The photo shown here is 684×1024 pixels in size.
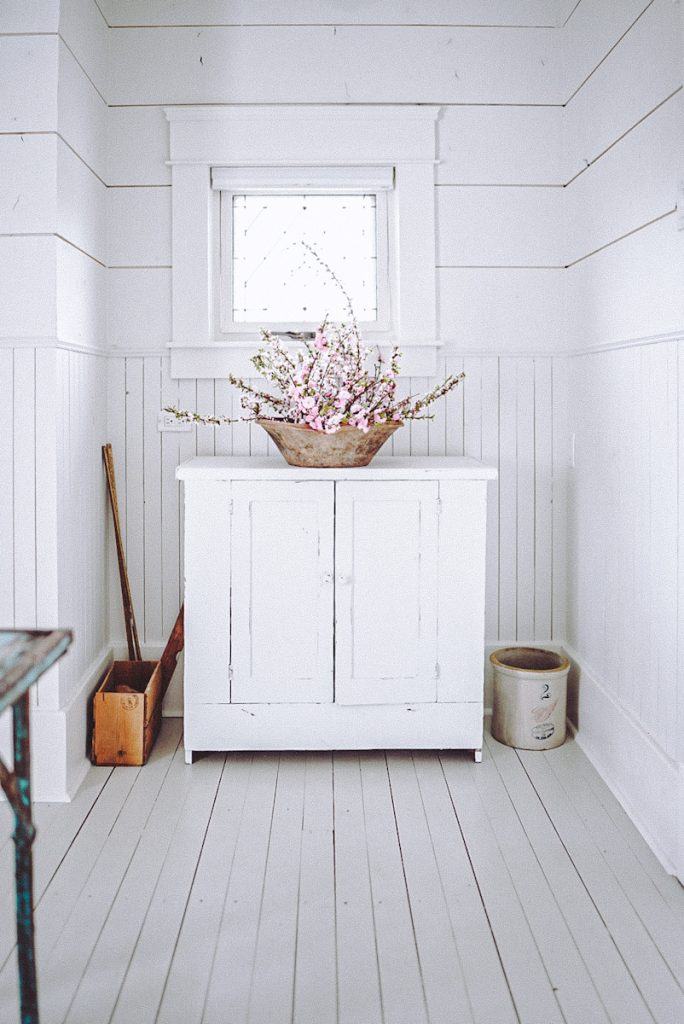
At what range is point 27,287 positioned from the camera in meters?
2.79

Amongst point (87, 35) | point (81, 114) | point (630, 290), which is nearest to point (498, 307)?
point (630, 290)

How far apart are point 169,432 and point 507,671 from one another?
5.08 feet

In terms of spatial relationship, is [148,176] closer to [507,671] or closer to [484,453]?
[484,453]

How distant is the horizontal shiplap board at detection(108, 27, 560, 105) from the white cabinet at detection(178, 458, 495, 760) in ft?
4.79

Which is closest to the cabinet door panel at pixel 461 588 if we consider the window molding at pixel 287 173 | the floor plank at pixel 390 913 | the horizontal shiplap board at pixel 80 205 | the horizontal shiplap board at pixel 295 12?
the floor plank at pixel 390 913

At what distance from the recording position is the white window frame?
11.4 feet

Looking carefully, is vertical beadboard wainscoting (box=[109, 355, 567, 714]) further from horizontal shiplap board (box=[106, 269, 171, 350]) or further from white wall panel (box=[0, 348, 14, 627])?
white wall panel (box=[0, 348, 14, 627])

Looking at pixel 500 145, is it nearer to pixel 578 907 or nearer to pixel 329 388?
pixel 329 388

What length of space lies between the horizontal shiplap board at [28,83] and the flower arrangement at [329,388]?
0.94 metres

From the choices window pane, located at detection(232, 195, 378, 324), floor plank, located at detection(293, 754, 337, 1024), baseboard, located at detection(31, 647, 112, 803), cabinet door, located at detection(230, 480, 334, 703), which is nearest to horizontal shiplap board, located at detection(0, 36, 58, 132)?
window pane, located at detection(232, 195, 378, 324)

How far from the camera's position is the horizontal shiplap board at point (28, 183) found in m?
2.77

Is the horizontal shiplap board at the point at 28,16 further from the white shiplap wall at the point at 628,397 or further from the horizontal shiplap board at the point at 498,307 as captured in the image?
the white shiplap wall at the point at 628,397

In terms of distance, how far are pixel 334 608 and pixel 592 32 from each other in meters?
2.14

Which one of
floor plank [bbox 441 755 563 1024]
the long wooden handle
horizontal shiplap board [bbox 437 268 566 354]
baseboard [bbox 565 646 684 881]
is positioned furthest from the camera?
horizontal shiplap board [bbox 437 268 566 354]
